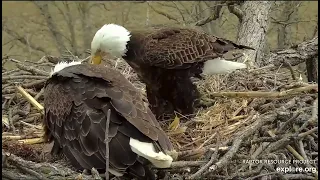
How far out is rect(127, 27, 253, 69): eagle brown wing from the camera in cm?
404

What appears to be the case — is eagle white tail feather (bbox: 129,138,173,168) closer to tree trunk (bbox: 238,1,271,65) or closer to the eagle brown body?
the eagle brown body

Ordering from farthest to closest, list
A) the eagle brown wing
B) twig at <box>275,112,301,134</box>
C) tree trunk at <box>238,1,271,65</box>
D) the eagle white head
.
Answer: tree trunk at <box>238,1,271,65</box> → the eagle white head → the eagle brown wing → twig at <box>275,112,301,134</box>

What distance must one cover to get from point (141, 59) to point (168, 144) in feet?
3.49

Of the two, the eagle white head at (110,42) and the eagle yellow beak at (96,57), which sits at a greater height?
the eagle white head at (110,42)

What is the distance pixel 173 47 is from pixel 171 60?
125 millimetres

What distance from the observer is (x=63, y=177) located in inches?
114

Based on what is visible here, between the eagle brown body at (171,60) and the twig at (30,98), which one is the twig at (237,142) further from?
the twig at (30,98)

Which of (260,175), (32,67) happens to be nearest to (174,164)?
(260,175)

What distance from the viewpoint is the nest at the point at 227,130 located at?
10.0 feet

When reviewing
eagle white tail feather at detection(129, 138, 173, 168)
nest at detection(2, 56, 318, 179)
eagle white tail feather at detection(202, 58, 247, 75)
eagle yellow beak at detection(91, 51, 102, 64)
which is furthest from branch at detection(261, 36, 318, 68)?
eagle white tail feather at detection(129, 138, 173, 168)

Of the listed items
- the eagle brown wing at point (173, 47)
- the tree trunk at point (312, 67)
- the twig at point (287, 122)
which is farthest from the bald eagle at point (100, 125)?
the tree trunk at point (312, 67)

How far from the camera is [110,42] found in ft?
14.2

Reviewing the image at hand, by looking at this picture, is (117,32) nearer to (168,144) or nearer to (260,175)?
(168,144)

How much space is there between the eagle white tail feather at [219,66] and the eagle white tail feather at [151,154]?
4.92ft
